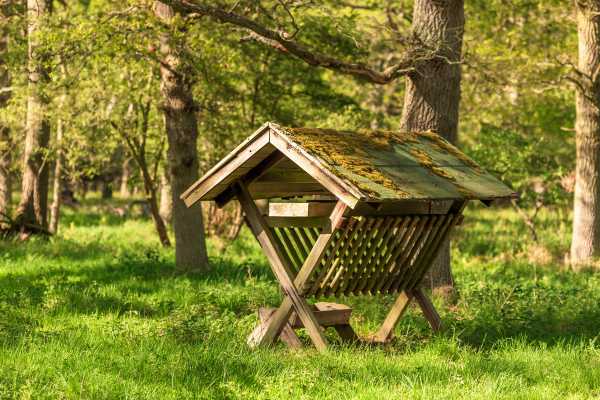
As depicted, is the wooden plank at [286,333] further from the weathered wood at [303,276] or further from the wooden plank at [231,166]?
the wooden plank at [231,166]

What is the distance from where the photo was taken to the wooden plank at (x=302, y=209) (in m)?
8.20

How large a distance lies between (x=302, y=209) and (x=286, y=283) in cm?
72

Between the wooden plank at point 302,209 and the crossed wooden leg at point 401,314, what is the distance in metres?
1.43

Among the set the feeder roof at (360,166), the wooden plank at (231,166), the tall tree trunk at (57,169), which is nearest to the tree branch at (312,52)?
the feeder roof at (360,166)

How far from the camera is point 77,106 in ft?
56.9

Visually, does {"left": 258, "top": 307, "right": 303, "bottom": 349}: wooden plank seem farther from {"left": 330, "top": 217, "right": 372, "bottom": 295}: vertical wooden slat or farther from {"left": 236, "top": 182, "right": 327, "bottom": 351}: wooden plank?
{"left": 330, "top": 217, "right": 372, "bottom": 295}: vertical wooden slat

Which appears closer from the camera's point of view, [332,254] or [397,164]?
[332,254]

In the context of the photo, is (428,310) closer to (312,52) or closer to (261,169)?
(261,169)

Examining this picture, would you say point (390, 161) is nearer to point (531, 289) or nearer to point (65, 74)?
point (531, 289)

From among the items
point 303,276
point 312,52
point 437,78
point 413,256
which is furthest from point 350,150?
point 437,78

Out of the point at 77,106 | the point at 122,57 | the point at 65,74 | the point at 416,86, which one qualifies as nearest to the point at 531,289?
the point at 416,86

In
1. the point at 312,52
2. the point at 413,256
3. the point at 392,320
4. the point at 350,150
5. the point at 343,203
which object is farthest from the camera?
the point at 312,52

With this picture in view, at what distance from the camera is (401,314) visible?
914cm

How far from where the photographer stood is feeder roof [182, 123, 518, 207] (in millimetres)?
7715
